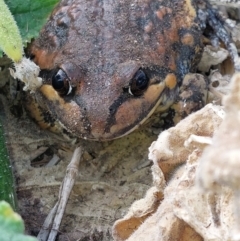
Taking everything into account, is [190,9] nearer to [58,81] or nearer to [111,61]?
[111,61]

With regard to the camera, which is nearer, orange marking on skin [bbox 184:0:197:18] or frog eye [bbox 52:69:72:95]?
frog eye [bbox 52:69:72:95]

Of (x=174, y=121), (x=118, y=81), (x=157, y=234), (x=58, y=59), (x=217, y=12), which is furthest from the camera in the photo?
(x=217, y=12)

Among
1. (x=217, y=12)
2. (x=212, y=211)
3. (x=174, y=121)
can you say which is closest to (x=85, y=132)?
(x=174, y=121)

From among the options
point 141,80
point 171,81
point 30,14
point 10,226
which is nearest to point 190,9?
point 171,81

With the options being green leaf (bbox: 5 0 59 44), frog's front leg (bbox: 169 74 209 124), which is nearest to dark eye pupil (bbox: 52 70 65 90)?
green leaf (bbox: 5 0 59 44)

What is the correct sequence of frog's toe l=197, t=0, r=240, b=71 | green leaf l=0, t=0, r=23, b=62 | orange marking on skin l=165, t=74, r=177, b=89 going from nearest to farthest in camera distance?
green leaf l=0, t=0, r=23, b=62 → orange marking on skin l=165, t=74, r=177, b=89 → frog's toe l=197, t=0, r=240, b=71

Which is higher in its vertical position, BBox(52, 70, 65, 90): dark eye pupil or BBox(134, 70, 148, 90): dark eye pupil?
BBox(52, 70, 65, 90): dark eye pupil

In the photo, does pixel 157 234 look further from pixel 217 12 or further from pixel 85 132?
pixel 217 12

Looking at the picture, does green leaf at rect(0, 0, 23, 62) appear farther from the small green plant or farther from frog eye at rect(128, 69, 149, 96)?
the small green plant
